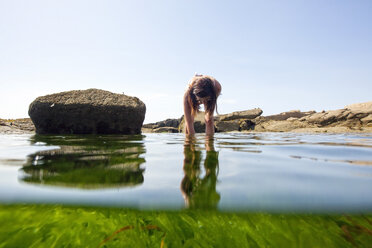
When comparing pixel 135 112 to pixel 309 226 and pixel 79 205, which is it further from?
pixel 309 226

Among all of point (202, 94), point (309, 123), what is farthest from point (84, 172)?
point (309, 123)

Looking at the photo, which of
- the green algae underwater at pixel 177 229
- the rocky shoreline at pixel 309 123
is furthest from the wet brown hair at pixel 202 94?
the rocky shoreline at pixel 309 123

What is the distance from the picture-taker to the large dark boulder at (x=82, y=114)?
7.70 m

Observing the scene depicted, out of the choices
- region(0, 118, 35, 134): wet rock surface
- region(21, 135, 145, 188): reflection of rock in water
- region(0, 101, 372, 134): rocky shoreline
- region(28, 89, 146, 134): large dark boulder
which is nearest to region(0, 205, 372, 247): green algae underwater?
region(21, 135, 145, 188): reflection of rock in water

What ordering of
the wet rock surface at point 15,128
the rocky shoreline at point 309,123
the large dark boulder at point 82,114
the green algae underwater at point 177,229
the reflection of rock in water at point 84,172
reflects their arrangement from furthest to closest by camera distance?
the rocky shoreline at point 309,123
the wet rock surface at point 15,128
the large dark boulder at point 82,114
the reflection of rock in water at point 84,172
the green algae underwater at point 177,229

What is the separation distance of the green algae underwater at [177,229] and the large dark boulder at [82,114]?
6.77m

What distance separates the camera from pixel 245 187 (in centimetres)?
153

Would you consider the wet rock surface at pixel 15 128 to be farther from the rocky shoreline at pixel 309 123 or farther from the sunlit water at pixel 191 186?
the sunlit water at pixel 191 186

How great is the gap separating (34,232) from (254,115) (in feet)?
57.1

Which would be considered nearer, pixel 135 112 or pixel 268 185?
pixel 268 185

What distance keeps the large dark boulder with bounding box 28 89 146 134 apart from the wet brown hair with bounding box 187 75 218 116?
2.73 meters

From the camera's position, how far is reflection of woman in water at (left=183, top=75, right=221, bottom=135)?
18.4 feet

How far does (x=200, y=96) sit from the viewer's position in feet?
18.7

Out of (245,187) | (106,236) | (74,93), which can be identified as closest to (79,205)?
(106,236)
